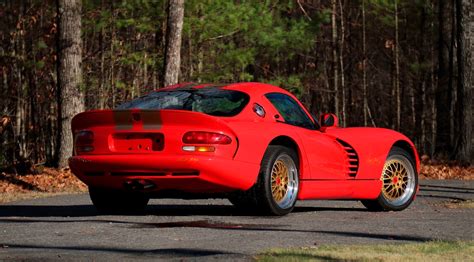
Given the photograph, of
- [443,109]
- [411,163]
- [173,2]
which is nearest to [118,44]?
[173,2]

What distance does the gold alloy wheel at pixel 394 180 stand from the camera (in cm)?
1205

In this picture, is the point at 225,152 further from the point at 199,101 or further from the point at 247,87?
the point at 247,87

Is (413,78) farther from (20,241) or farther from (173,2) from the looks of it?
(20,241)

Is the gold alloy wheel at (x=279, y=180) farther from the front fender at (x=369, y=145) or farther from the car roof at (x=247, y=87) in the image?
the front fender at (x=369, y=145)

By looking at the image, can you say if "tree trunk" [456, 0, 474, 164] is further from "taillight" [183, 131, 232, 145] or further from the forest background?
"taillight" [183, 131, 232, 145]

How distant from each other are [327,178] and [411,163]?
149cm

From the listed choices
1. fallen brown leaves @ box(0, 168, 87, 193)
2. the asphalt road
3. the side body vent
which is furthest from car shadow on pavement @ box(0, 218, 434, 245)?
fallen brown leaves @ box(0, 168, 87, 193)

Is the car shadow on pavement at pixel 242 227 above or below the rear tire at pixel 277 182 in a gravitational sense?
below

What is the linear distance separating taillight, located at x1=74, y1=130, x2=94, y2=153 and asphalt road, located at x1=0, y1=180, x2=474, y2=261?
2.41 ft

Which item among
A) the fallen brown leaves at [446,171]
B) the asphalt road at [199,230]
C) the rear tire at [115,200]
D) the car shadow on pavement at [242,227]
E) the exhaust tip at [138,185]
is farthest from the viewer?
the fallen brown leaves at [446,171]

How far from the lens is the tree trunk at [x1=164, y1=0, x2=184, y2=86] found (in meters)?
21.1

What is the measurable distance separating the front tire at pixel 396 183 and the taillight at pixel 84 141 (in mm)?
3436

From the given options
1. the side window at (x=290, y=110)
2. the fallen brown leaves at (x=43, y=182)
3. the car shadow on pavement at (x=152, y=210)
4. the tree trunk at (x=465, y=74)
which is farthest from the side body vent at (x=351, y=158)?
the tree trunk at (x=465, y=74)

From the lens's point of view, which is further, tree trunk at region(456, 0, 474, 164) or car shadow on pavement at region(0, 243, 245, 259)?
tree trunk at region(456, 0, 474, 164)
